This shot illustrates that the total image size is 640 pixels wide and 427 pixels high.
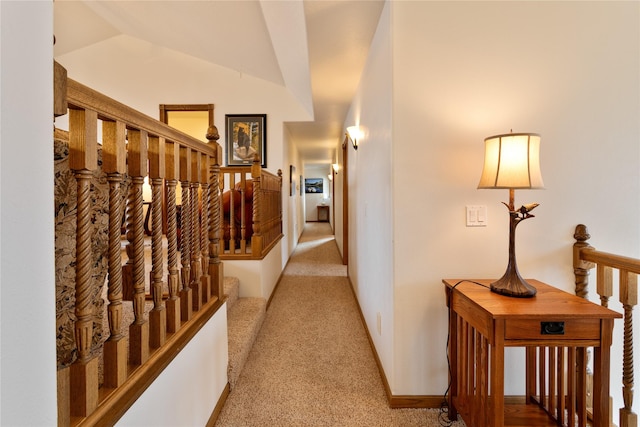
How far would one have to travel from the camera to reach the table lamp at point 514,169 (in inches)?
51.5

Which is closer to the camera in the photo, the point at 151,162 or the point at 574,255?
the point at 151,162

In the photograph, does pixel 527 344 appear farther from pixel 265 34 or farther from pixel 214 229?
pixel 265 34

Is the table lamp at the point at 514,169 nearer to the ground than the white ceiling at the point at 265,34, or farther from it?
nearer to the ground

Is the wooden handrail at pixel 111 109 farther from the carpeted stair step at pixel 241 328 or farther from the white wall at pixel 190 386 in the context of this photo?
the carpeted stair step at pixel 241 328

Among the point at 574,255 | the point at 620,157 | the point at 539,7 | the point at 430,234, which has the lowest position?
the point at 574,255

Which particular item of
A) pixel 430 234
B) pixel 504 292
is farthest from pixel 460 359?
pixel 430 234

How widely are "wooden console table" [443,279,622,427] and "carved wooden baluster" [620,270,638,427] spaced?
0.28 m

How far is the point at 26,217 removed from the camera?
46 cm

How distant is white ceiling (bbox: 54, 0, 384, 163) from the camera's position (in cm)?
207

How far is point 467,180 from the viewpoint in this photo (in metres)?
1.66

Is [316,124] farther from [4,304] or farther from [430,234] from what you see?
[4,304]

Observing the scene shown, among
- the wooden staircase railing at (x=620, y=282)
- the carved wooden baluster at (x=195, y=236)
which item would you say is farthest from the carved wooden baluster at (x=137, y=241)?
the wooden staircase railing at (x=620, y=282)

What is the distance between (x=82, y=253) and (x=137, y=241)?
28 centimetres

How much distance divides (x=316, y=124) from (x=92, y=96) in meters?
4.10
